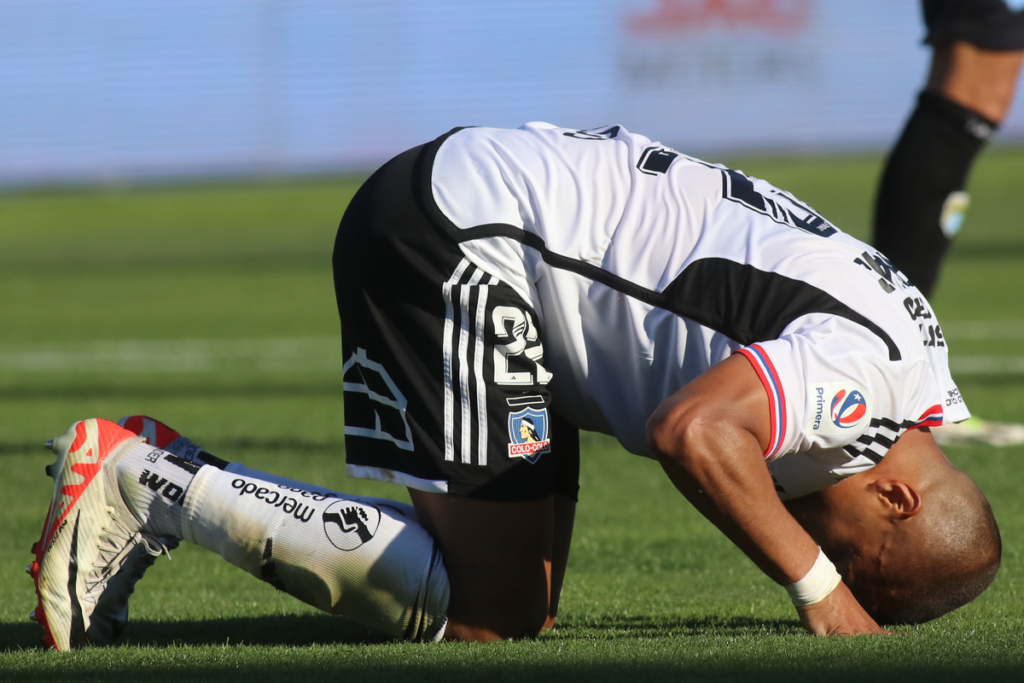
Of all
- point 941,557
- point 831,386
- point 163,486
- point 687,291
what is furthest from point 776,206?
point 163,486

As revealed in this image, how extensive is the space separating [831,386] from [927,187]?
218cm

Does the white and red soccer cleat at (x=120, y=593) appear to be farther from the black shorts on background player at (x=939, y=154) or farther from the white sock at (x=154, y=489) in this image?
the black shorts on background player at (x=939, y=154)

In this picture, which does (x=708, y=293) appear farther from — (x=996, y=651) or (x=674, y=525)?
(x=674, y=525)

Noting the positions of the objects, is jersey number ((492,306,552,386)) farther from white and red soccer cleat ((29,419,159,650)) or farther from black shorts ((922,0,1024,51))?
black shorts ((922,0,1024,51))

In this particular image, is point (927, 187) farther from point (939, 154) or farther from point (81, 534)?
point (81, 534)

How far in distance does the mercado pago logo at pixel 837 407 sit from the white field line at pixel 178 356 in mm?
5418

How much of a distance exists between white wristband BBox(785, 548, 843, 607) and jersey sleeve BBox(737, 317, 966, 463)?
18 cm

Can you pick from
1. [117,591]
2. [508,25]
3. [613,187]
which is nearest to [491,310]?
[613,187]

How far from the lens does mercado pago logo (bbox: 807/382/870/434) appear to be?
1966 mm

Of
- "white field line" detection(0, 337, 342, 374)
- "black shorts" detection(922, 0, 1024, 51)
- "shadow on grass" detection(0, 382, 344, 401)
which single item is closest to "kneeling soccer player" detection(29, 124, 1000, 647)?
"black shorts" detection(922, 0, 1024, 51)

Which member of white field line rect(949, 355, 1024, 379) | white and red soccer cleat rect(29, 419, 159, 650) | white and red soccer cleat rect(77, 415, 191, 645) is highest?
white and red soccer cleat rect(29, 419, 159, 650)

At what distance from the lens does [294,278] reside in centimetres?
1270

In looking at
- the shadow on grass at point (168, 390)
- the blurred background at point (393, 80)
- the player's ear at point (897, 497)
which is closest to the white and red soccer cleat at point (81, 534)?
the player's ear at point (897, 497)

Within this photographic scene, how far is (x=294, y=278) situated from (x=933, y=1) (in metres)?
9.26
